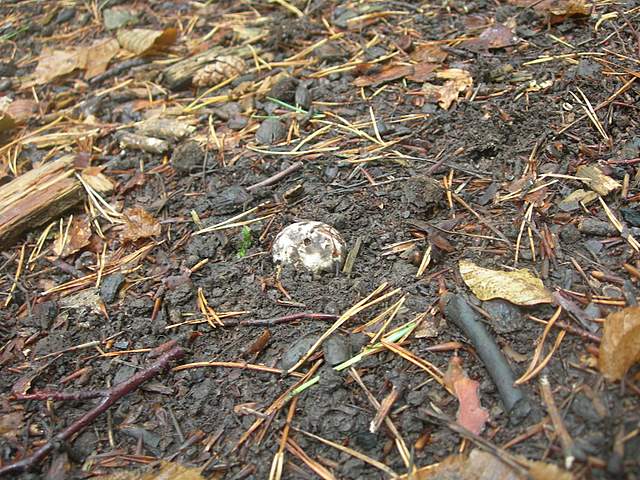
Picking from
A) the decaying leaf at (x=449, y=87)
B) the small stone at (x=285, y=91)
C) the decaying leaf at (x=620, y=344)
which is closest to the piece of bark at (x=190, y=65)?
the small stone at (x=285, y=91)

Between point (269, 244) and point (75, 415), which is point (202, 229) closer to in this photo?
point (269, 244)

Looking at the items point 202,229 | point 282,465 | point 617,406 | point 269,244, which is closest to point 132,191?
point 202,229

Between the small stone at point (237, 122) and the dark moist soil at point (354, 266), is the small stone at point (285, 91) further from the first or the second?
the small stone at point (237, 122)

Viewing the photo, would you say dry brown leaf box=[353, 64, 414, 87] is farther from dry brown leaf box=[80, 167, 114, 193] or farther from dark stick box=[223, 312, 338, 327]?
dark stick box=[223, 312, 338, 327]

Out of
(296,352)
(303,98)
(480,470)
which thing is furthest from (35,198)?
(480,470)

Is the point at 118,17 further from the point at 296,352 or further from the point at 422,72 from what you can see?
the point at 296,352
